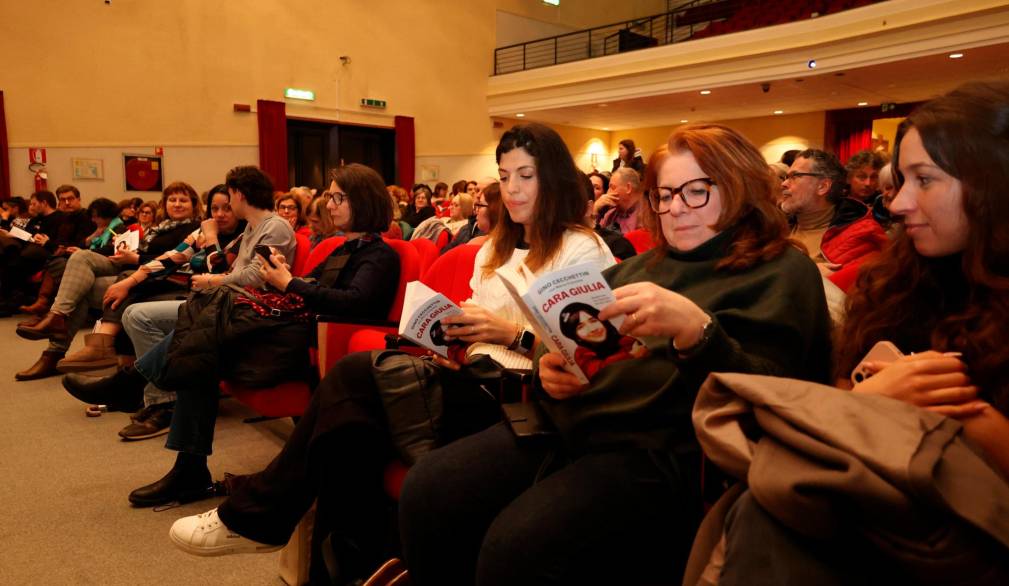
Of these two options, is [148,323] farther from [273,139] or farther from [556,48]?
[556,48]

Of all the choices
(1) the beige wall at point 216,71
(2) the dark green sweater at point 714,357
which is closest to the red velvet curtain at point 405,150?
(1) the beige wall at point 216,71

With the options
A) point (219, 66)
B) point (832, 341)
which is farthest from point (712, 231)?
point (219, 66)

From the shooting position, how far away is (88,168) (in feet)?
30.5

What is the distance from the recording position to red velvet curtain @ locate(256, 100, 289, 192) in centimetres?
1070

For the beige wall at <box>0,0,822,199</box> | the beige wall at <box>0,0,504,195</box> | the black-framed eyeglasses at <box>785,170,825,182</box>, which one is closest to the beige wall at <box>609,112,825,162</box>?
the beige wall at <box>0,0,822,199</box>

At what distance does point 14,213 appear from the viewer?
8.13 metres

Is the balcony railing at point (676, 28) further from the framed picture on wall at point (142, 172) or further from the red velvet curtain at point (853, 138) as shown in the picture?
the framed picture on wall at point (142, 172)

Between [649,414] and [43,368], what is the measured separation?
4.46 meters

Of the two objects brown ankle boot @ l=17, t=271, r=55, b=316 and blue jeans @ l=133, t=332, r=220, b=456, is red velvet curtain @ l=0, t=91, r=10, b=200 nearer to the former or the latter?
brown ankle boot @ l=17, t=271, r=55, b=316

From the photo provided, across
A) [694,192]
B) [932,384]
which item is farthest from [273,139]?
[932,384]

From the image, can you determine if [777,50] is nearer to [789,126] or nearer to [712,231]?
[789,126]

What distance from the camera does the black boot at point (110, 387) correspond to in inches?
121

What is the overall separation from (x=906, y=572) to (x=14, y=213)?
987 centimetres

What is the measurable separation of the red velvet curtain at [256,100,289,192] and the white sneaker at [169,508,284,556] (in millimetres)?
9622
